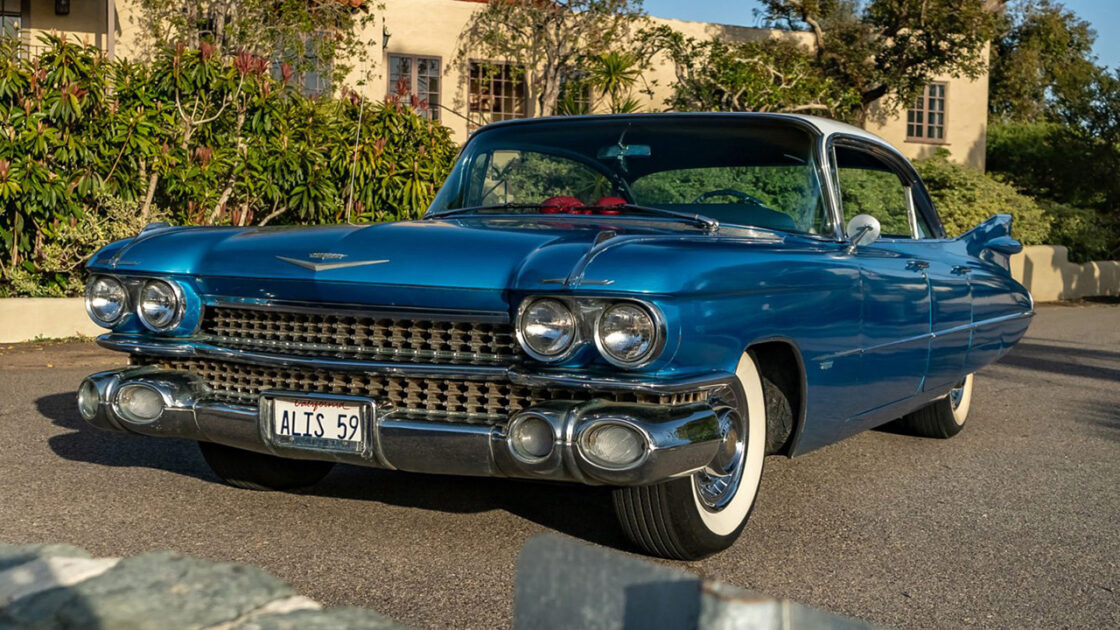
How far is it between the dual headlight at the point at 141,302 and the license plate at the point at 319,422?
58cm

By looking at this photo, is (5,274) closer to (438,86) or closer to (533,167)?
(533,167)

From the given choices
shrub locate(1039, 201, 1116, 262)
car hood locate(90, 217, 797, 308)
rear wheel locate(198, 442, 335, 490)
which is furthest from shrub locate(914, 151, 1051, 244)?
car hood locate(90, 217, 797, 308)

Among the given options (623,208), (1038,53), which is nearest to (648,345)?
(623,208)

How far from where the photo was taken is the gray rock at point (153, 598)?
2551 millimetres

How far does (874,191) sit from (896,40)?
64.8 ft

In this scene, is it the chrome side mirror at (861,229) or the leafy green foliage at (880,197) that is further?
the leafy green foliage at (880,197)

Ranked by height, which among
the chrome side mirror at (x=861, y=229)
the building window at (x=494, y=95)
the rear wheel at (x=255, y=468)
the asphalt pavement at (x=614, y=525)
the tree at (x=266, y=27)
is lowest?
the asphalt pavement at (x=614, y=525)

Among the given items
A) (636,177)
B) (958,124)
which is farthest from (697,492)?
(958,124)

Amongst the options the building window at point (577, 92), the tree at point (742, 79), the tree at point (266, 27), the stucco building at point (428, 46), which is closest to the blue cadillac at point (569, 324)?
the tree at point (266, 27)

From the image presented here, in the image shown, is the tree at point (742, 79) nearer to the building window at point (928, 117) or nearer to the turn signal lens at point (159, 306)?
the building window at point (928, 117)

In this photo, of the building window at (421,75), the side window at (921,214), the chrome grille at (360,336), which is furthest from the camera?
the building window at (421,75)

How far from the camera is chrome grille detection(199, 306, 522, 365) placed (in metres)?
4.07

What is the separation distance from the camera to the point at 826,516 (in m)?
5.07

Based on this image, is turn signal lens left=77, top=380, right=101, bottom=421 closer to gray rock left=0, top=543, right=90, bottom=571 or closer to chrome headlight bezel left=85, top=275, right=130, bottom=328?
chrome headlight bezel left=85, top=275, right=130, bottom=328
